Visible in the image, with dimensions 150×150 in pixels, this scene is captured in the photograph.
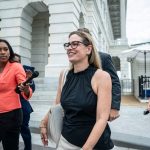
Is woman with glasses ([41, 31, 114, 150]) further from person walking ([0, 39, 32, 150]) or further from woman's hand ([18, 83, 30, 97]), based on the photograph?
person walking ([0, 39, 32, 150])

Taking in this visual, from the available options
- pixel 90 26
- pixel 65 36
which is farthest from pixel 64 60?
pixel 90 26

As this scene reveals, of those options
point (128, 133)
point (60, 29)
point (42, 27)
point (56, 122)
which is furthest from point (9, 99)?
point (42, 27)

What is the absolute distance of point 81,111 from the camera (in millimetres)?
2363

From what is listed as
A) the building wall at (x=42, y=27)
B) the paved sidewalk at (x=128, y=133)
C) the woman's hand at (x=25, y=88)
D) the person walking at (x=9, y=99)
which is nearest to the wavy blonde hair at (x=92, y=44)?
the woman's hand at (x=25, y=88)

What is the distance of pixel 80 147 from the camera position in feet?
7.91

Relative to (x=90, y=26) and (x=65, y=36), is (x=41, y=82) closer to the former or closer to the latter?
(x=65, y=36)

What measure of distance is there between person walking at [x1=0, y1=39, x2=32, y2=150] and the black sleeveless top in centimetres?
89

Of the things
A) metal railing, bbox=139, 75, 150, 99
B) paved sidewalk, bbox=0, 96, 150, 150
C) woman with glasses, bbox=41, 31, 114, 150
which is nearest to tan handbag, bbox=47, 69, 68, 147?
woman with glasses, bbox=41, 31, 114, 150

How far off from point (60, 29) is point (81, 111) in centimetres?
1304

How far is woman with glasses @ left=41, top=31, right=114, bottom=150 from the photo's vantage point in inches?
92.0

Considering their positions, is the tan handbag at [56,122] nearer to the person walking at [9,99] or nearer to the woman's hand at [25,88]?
the woman's hand at [25,88]

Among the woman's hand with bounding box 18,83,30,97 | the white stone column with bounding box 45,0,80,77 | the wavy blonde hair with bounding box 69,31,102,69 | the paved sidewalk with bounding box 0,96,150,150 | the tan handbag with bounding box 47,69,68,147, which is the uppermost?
the white stone column with bounding box 45,0,80,77

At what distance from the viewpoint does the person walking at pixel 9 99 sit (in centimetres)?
333

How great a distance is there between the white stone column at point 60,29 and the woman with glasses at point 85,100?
12421mm
